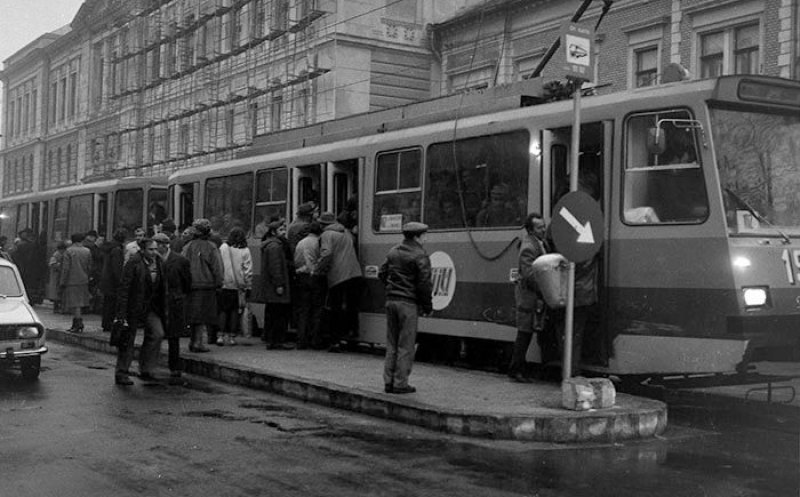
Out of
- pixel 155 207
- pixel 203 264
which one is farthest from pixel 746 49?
pixel 203 264

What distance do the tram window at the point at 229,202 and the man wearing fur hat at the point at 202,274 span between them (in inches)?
129

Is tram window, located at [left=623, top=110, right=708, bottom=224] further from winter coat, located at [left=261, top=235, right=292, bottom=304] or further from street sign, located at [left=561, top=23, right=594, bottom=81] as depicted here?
winter coat, located at [left=261, top=235, right=292, bottom=304]

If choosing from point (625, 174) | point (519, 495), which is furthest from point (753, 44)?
point (519, 495)

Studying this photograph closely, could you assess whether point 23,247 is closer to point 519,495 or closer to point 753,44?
point 753,44

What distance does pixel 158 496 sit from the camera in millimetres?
6363

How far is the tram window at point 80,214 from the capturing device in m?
26.0

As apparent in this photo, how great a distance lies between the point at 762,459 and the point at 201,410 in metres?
5.26

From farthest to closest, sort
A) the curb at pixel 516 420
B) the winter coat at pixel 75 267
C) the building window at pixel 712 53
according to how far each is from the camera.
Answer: the building window at pixel 712 53
the winter coat at pixel 75 267
the curb at pixel 516 420

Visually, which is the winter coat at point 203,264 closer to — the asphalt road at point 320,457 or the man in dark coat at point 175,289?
the man in dark coat at point 175,289

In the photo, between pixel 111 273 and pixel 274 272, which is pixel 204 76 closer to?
pixel 111 273

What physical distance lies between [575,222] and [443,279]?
3.55m

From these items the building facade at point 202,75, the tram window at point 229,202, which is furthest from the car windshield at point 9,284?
the building facade at point 202,75

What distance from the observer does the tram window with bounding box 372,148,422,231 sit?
13.2 m

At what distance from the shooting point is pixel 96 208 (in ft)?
83.9
